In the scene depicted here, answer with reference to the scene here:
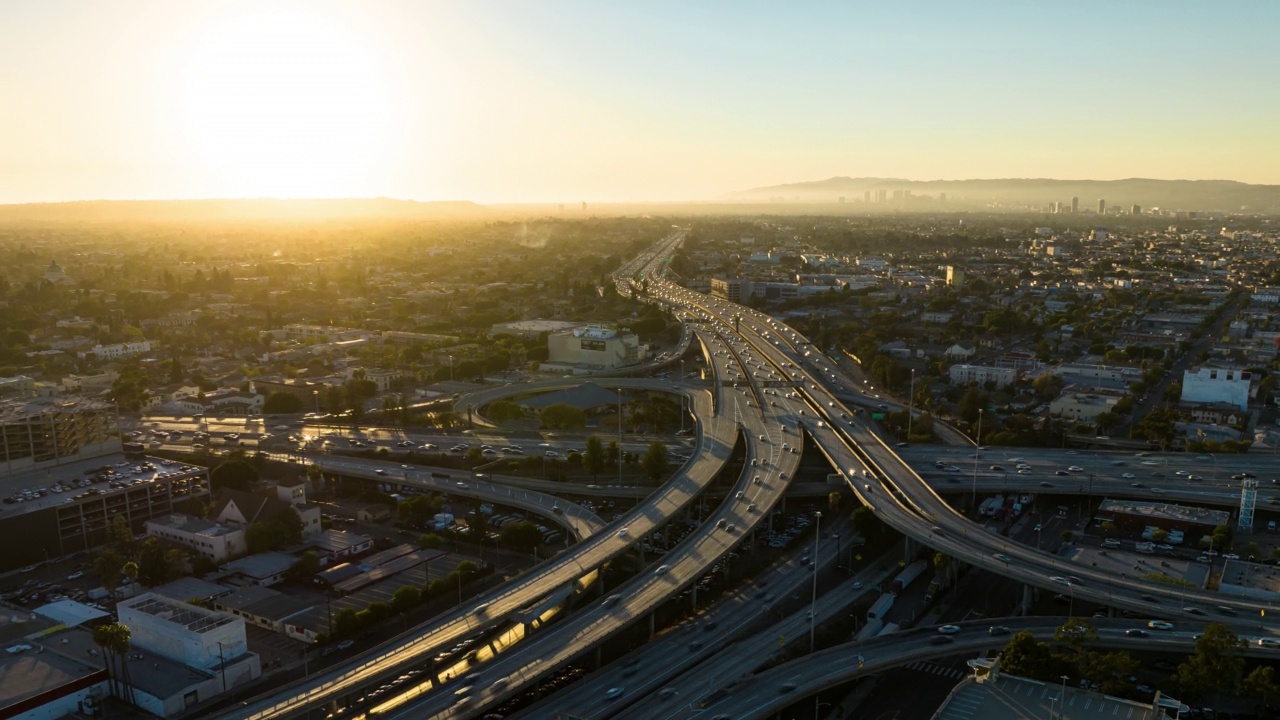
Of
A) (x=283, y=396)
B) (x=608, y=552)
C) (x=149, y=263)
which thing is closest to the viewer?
(x=608, y=552)

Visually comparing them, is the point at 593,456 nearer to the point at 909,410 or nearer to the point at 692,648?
the point at 692,648

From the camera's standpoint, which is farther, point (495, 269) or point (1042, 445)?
point (495, 269)

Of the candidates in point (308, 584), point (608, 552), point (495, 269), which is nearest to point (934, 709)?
point (608, 552)

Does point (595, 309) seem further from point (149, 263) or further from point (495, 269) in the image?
point (149, 263)

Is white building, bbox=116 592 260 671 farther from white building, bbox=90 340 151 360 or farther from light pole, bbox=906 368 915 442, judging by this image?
white building, bbox=90 340 151 360

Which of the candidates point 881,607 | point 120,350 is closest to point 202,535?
point 881,607

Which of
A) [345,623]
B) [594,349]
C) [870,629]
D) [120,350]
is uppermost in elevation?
[594,349]
